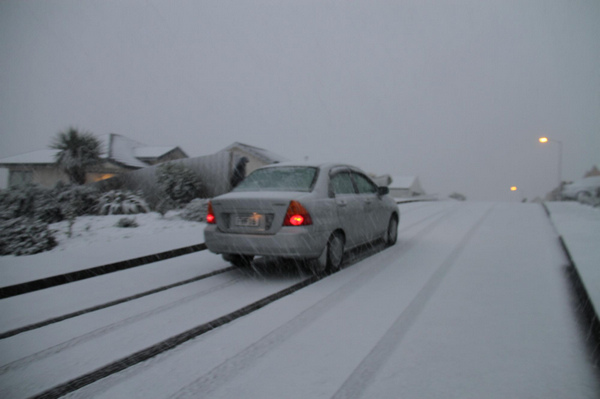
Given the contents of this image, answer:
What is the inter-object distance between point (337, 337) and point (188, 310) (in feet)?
5.22

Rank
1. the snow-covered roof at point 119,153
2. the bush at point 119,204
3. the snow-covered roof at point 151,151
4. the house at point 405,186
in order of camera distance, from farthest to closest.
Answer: the house at point 405,186
the snow-covered roof at point 151,151
the snow-covered roof at point 119,153
the bush at point 119,204

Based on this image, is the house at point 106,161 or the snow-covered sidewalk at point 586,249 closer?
the snow-covered sidewalk at point 586,249

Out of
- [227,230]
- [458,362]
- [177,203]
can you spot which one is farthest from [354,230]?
[177,203]

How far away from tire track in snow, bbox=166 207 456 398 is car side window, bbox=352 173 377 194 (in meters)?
2.08

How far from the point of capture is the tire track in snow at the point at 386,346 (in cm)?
259

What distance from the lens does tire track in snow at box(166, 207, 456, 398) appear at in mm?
2591

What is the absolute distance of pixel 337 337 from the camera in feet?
11.1

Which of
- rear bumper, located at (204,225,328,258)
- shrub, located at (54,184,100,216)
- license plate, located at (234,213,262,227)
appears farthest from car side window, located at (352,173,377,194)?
shrub, located at (54,184,100,216)

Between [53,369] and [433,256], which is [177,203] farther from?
[53,369]

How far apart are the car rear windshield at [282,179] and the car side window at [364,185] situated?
125cm

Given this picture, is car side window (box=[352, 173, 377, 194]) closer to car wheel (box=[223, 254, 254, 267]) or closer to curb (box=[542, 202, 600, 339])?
car wheel (box=[223, 254, 254, 267])

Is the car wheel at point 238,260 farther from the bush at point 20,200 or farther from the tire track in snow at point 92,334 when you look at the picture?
the bush at point 20,200

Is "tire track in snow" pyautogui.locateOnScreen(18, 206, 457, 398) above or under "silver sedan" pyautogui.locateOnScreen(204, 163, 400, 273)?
under

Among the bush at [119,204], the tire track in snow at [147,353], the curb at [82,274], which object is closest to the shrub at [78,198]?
the bush at [119,204]
